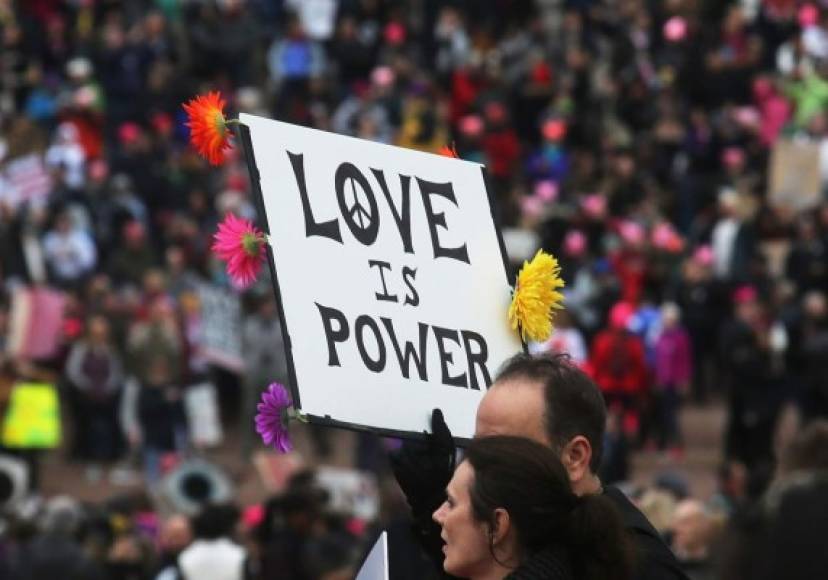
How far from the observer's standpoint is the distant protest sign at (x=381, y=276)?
14.0 feet

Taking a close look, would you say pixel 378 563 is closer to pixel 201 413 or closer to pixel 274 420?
pixel 274 420

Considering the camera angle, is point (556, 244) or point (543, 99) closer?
point (556, 244)

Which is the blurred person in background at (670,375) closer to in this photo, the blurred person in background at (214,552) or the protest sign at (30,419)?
the protest sign at (30,419)

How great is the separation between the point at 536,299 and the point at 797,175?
1862cm

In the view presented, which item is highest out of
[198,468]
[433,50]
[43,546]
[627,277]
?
[433,50]

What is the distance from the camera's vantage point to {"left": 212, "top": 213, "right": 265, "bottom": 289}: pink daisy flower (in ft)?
14.6

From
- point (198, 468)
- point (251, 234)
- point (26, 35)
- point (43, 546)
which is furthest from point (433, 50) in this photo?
point (251, 234)

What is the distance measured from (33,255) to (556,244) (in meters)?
4.83

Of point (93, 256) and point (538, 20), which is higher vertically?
point (538, 20)

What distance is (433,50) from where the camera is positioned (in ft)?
90.4

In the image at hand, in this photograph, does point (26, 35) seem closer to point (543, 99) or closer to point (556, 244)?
point (543, 99)

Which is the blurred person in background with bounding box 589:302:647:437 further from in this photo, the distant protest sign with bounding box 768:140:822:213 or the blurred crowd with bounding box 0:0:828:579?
the distant protest sign with bounding box 768:140:822:213

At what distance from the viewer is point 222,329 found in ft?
65.8

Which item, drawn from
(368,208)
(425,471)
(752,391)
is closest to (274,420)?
(425,471)
